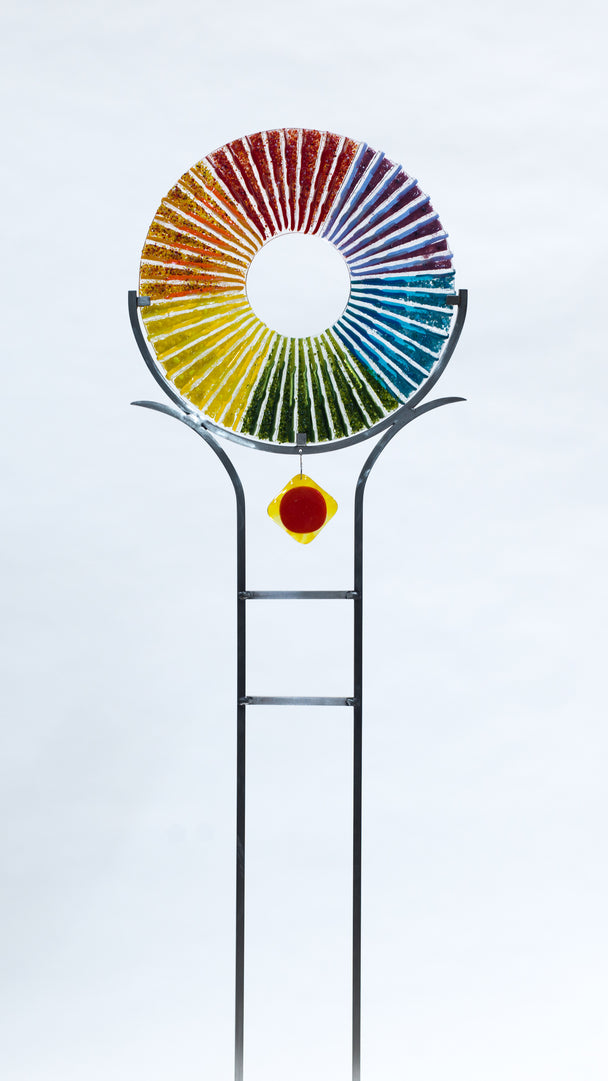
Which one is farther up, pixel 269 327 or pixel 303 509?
pixel 269 327

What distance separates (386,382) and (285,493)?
0.68ft

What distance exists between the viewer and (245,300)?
153cm

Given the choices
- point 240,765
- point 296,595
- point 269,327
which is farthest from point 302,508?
point 240,765

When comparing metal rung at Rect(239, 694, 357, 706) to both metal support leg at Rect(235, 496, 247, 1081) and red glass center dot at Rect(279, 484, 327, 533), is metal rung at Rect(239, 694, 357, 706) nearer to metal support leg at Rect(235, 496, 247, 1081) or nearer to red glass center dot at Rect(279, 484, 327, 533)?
metal support leg at Rect(235, 496, 247, 1081)

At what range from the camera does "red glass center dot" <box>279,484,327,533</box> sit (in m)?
1.51

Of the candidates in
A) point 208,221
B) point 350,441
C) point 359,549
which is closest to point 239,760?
point 359,549

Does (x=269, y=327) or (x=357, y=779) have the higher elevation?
(x=269, y=327)

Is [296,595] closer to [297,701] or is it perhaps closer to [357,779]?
[297,701]

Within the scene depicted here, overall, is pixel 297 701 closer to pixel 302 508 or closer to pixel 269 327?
pixel 302 508

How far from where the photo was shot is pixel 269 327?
1.55 m

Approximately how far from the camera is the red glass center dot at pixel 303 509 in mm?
1510

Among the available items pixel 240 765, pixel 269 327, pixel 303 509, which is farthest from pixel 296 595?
pixel 269 327

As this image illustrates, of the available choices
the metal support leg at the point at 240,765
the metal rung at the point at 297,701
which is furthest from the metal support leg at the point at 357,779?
the metal support leg at the point at 240,765

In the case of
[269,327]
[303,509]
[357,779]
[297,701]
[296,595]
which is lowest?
[357,779]
